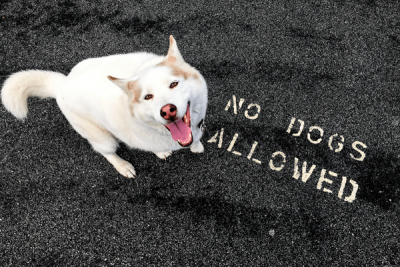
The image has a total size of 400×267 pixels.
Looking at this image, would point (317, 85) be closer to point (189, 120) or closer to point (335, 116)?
point (335, 116)

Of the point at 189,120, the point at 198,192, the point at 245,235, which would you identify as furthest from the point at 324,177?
the point at 189,120

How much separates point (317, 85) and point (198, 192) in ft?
8.26

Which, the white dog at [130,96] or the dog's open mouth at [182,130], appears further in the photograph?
the dog's open mouth at [182,130]

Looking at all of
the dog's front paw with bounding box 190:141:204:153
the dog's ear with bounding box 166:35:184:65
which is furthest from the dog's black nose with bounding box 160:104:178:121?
the dog's front paw with bounding box 190:141:204:153

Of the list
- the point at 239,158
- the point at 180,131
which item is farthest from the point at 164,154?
the point at 180,131

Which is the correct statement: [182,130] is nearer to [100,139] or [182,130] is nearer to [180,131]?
[180,131]

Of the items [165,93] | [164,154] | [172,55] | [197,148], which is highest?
[172,55]

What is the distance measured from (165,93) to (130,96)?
1.23 ft

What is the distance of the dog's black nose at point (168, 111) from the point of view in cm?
201

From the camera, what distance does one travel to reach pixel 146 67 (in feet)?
7.91

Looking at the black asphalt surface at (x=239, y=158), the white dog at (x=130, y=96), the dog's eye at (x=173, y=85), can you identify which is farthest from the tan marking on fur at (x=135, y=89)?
the black asphalt surface at (x=239, y=158)

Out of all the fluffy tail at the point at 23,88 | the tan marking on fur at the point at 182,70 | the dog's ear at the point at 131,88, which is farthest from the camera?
the fluffy tail at the point at 23,88

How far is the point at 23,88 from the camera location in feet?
8.57

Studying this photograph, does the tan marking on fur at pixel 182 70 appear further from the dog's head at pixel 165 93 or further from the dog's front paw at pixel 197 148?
the dog's front paw at pixel 197 148
